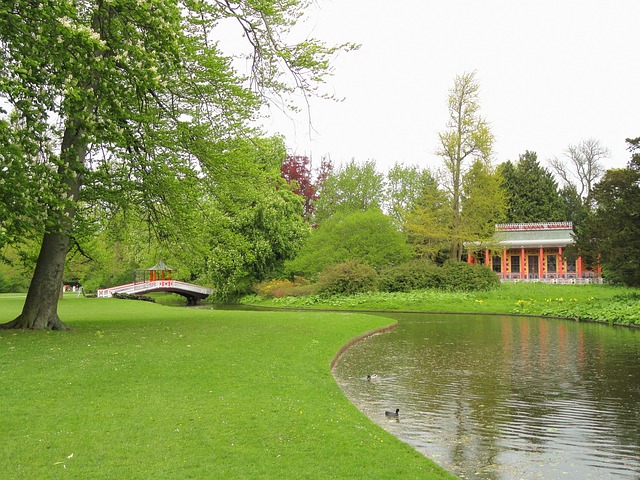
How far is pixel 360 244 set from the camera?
140ft

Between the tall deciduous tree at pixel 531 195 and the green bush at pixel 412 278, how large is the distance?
24.9 metres

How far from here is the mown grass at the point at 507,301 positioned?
28922mm

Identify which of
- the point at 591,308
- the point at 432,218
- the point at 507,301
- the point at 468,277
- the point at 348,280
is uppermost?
the point at 432,218

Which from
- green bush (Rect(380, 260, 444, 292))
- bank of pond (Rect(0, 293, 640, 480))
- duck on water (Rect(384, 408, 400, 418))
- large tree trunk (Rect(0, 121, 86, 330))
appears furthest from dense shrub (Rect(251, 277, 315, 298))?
duck on water (Rect(384, 408, 400, 418))

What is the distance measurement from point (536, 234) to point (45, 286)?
153 feet

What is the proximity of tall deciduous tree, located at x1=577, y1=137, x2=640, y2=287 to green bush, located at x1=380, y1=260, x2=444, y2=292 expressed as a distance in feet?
38.7

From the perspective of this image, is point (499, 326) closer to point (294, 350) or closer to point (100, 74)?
point (294, 350)

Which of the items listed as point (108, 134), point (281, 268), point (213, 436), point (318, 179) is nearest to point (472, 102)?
point (281, 268)

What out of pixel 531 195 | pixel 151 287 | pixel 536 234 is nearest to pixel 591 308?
pixel 536 234

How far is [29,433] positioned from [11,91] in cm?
660

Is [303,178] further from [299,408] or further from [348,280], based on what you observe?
[299,408]

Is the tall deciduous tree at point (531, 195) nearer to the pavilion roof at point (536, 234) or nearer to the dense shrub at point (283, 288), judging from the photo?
the pavilion roof at point (536, 234)

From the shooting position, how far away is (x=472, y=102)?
41.2 meters

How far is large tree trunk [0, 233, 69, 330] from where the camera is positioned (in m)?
15.2
